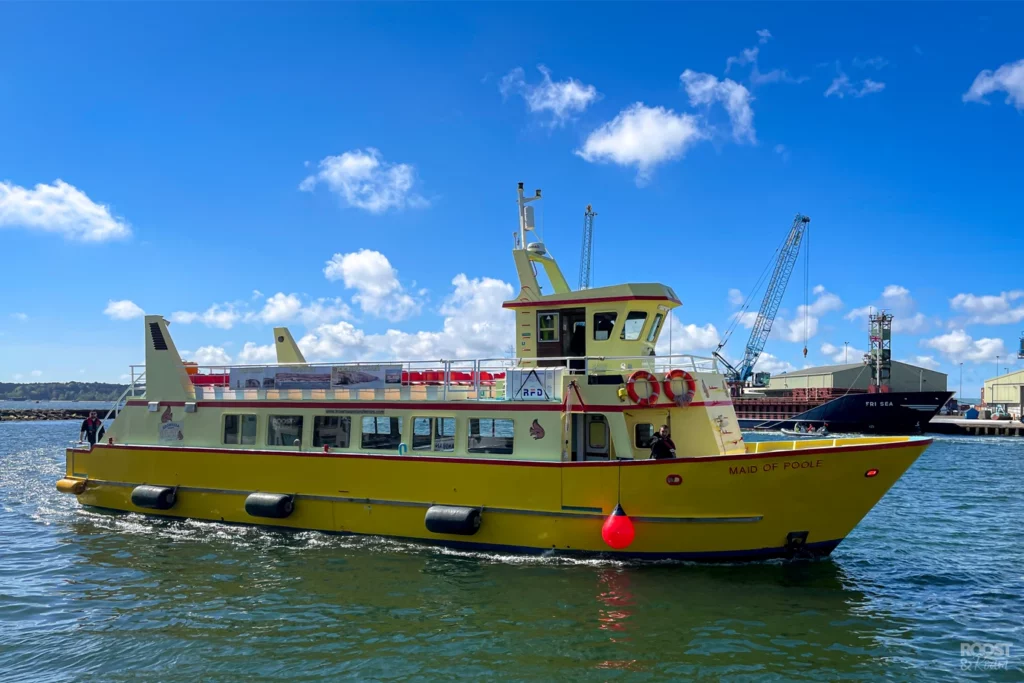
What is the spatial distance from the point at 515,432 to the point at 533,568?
2.66 meters

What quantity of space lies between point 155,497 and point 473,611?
987cm

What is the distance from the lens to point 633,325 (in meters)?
14.9

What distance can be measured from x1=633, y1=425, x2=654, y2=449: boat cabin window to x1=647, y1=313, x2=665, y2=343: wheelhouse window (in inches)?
92.8

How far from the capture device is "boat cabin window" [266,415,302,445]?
634 inches

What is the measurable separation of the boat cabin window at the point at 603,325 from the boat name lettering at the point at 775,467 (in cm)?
427

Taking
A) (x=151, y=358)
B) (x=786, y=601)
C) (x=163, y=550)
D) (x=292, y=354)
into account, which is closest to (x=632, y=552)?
(x=786, y=601)

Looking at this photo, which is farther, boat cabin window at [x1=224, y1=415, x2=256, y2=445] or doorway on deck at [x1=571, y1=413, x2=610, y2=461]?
boat cabin window at [x1=224, y1=415, x2=256, y2=445]

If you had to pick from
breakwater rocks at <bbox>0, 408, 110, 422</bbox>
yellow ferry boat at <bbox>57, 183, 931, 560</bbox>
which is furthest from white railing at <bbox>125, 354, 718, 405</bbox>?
breakwater rocks at <bbox>0, 408, 110, 422</bbox>

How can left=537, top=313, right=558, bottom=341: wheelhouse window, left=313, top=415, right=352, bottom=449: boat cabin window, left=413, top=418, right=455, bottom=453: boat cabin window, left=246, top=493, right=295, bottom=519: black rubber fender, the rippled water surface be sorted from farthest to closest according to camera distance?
left=313, top=415, right=352, bottom=449: boat cabin window
left=537, top=313, right=558, bottom=341: wheelhouse window
left=246, top=493, right=295, bottom=519: black rubber fender
left=413, top=418, right=455, bottom=453: boat cabin window
the rippled water surface

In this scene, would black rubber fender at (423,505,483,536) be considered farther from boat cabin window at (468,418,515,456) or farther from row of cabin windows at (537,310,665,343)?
row of cabin windows at (537,310,665,343)

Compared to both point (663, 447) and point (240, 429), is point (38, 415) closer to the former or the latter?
point (240, 429)

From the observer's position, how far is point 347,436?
15.5 metres

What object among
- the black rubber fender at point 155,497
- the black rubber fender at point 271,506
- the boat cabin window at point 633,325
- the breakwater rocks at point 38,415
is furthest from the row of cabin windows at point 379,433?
the breakwater rocks at point 38,415

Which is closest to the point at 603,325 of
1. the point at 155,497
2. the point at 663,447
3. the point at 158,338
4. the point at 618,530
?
the point at 663,447
